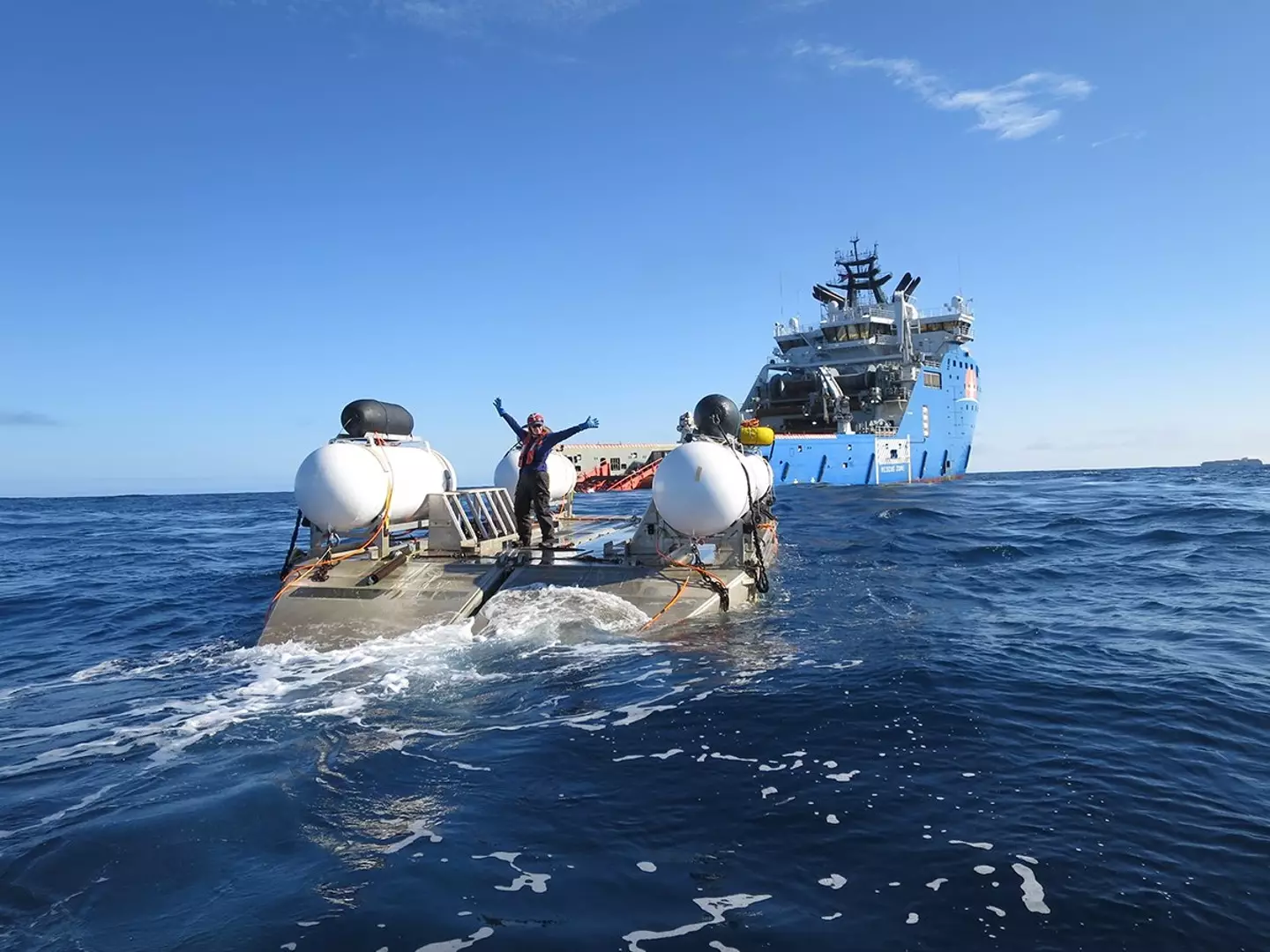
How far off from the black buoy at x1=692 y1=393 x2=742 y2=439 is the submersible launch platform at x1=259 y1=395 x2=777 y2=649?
0.07ft

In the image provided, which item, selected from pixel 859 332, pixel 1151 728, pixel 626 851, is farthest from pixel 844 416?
pixel 626 851

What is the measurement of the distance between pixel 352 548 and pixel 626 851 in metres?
8.86

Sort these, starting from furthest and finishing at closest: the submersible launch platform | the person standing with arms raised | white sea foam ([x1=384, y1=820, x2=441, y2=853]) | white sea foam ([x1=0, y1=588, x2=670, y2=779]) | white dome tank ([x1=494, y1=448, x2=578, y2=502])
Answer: white dome tank ([x1=494, y1=448, x2=578, y2=502])
the person standing with arms raised
the submersible launch platform
white sea foam ([x1=0, y1=588, x2=670, y2=779])
white sea foam ([x1=384, y1=820, x2=441, y2=853])

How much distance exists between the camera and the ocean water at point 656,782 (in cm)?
367

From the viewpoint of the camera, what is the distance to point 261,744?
5.97 metres

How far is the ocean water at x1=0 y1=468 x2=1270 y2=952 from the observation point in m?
3.67

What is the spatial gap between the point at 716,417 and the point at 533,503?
3394 mm

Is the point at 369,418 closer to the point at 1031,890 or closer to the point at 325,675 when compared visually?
the point at 325,675

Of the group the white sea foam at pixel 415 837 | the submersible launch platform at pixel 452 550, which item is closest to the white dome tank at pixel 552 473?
the submersible launch platform at pixel 452 550

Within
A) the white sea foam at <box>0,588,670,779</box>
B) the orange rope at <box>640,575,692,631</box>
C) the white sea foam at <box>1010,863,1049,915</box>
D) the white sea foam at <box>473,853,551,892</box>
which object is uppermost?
the orange rope at <box>640,575,692,631</box>

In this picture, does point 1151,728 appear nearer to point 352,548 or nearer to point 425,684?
point 425,684

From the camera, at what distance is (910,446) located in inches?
1737

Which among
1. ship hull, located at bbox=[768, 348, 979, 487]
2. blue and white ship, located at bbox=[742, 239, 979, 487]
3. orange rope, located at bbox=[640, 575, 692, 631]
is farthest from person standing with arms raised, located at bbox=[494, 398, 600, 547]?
blue and white ship, located at bbox=[742, 239, 979, 487]

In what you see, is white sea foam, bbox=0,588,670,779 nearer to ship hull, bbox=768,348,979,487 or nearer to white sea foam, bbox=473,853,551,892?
white sea foam, bbox=473,853,551,892
